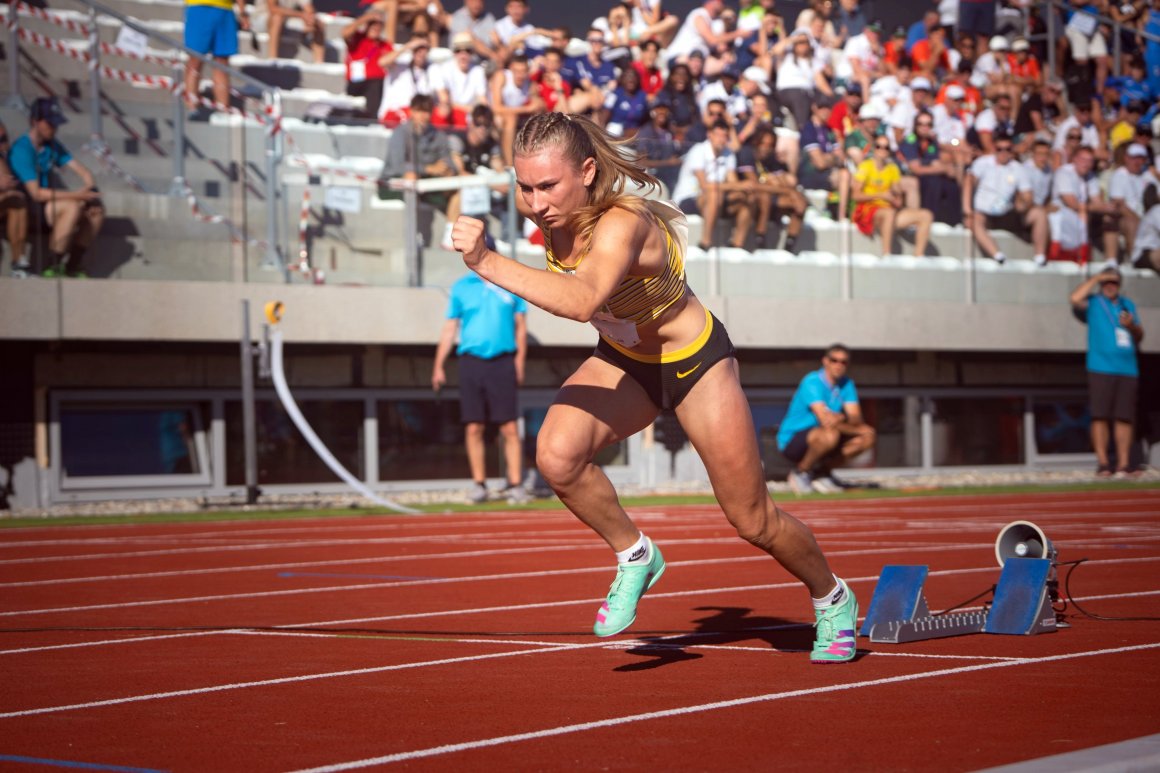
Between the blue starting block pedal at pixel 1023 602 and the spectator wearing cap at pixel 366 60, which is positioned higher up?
the spectator wearing cap at pixel 366 60

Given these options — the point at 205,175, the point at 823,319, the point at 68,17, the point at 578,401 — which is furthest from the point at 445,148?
the point at 578,401

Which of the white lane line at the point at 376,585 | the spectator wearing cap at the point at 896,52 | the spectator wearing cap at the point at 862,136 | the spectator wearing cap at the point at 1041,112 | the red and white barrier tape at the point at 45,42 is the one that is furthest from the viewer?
the spectator wearing cap at the point at 896,52

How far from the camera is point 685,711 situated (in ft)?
14.4

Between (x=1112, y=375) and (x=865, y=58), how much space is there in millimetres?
6043

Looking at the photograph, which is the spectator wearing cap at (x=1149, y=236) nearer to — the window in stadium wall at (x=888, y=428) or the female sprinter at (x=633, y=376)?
the window in stadium wall at (x=888, y=428)

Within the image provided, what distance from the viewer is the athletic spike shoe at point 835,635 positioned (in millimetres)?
5285

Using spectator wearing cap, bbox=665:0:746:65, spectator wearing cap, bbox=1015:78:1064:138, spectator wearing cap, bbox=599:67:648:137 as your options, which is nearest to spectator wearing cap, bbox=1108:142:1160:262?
spectator wearing cap, bbox=1015:78:1064:138

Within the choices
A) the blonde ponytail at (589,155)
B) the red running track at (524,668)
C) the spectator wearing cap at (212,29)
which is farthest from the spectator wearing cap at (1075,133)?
the blonde ponytail at (589,155)

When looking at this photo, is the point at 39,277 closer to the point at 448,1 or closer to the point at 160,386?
the point at 160,386

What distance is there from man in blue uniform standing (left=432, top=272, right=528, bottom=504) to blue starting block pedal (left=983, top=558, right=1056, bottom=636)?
29.3 feet

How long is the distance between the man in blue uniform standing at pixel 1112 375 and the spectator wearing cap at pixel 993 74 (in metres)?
4.34

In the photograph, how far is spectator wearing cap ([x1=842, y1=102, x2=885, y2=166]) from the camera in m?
19.1

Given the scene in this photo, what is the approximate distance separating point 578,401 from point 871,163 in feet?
47.4

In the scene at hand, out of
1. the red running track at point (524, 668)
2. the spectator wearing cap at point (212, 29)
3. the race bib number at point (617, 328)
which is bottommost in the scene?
the red running track at point (524, 668)
